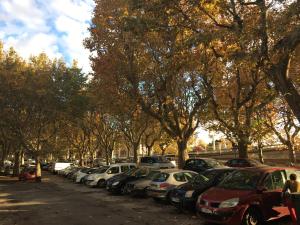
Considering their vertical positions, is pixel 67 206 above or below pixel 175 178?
below

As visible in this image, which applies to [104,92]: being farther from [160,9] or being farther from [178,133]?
[160,9]

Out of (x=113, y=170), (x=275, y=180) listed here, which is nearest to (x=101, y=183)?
(x=113, y=170)

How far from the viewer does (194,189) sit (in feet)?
42.8

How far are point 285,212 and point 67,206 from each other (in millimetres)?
9349

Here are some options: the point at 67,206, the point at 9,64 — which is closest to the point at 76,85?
the point at 9,64

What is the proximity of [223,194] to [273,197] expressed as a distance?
53.4 inches

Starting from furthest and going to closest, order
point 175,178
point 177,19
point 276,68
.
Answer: point 175,178, point 177,19, point 276,68

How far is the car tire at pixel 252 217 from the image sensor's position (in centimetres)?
972

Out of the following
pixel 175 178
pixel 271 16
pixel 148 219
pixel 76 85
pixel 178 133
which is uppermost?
pixel 76 85

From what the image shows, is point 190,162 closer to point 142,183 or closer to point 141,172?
point 141,172

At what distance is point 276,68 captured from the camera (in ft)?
38.7

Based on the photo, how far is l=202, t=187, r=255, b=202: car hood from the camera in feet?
32.3

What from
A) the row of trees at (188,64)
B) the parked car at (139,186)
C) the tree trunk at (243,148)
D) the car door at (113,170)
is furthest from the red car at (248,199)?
the car door at (113,170)

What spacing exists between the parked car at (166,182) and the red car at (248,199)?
4682 mm
